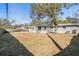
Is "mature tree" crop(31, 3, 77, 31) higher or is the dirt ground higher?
"mature tree" crop(31, 3, 77, 31)

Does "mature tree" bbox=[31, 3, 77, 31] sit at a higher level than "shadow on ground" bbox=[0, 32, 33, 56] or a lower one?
higher

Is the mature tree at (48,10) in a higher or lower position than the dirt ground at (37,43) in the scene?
higher

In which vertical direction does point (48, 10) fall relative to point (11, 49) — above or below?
above

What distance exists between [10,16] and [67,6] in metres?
0.67

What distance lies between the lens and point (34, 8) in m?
18.5

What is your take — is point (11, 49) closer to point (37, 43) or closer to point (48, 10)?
point (37, 43)

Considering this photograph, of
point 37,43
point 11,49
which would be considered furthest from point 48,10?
point 11,49

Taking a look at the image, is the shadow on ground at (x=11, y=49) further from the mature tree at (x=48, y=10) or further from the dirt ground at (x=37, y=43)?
the mature tree at (x=48, y=10)

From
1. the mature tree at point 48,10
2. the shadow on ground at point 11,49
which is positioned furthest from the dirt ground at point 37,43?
the mature tree at point 48,10

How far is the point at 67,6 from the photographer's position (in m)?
18.5

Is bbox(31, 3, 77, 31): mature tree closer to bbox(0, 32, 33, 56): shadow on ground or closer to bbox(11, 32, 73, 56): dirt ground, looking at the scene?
bbox(11, 32, 73, 56): dirt ground

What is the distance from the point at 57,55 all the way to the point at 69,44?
188 millimetres

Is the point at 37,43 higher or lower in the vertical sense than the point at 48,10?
lower

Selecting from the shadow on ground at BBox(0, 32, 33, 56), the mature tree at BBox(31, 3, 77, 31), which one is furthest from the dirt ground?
the mature tree at BBox(31, 3, 77, 31)
